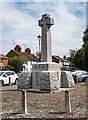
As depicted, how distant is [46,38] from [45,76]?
2.64 m

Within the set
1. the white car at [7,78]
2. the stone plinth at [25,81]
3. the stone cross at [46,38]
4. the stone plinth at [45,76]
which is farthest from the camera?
the white car at [7,78]

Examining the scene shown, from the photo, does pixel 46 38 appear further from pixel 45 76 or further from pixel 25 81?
pixel 25 81

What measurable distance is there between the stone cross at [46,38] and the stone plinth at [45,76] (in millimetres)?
668

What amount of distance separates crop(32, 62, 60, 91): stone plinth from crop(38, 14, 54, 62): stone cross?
0.67 metres

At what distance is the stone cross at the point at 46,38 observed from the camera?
16.1 m

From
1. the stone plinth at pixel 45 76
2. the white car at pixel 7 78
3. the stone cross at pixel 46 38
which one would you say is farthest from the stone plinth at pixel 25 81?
the white car at pixel 7 78

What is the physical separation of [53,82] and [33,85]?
141 centimetres

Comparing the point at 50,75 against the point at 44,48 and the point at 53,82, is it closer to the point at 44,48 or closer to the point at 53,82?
the point at 53,82

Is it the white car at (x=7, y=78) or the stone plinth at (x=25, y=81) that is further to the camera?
the white car at (x=7, y=78)

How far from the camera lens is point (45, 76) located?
1480 centimetres

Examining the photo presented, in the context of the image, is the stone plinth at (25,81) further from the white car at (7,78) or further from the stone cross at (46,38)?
the white car at (7,78)

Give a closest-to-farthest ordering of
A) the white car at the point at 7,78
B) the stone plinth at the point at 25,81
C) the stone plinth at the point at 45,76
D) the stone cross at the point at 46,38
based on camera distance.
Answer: the stone plinth at the point at 45,76 < the stone plinth at the point at 25,81 < the stone cross at the point at 46,38 < the white car at the point at 7,78

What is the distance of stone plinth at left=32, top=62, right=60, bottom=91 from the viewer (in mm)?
14711

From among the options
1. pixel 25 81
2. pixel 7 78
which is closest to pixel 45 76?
pixel 25 81
